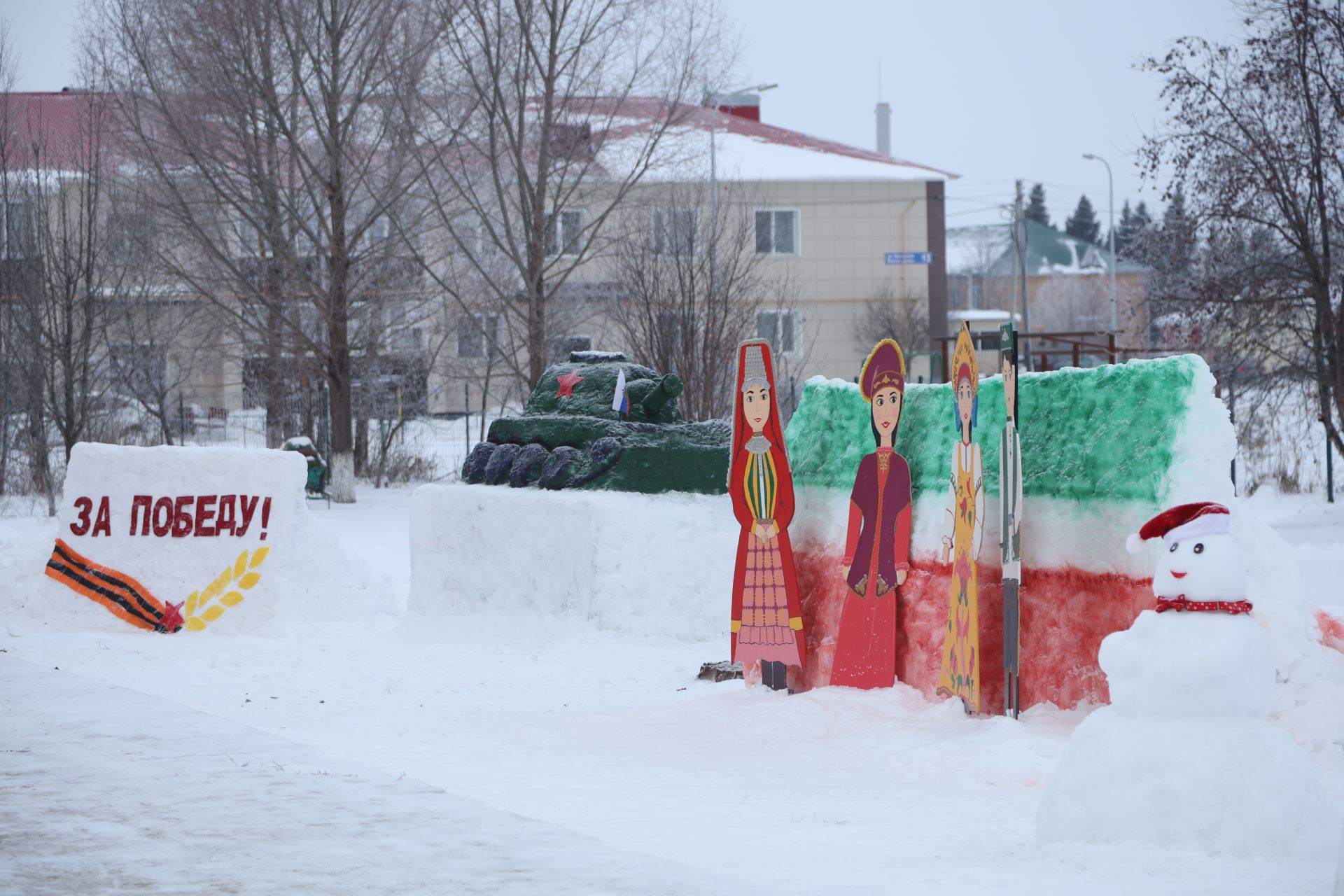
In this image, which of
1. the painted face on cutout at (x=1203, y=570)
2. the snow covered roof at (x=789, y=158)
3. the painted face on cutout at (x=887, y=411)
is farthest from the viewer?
the snow covered roof at (x=789, y=158)

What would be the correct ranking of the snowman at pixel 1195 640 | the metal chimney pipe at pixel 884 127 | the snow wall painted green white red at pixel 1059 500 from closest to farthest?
the snowman at pixel 1195 640 → the snow wall painted green white red at pixel 1059 500 → the metal chimney pipe at pixel 884 127

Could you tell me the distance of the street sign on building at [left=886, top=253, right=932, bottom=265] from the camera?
126 feet

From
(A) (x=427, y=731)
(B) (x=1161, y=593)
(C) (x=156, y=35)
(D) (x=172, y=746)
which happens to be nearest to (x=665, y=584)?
(A) (x=427, y=731)

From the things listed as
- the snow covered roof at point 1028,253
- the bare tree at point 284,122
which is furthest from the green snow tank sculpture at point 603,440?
the snow covered roof at point 1028,253

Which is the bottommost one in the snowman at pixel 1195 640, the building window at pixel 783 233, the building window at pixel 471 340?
the snowman at pixel 1195 640

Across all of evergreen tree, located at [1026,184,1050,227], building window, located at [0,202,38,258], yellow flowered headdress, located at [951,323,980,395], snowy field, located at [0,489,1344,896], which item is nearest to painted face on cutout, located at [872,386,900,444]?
yellow flowered headdress, located at [951,323,980,395]

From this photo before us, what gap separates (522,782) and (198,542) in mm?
6739

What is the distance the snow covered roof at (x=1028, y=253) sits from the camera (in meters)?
83.1

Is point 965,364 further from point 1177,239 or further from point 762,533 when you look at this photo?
point 1177,239

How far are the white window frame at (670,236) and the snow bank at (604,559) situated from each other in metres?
7.98

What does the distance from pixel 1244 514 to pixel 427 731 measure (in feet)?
14.7

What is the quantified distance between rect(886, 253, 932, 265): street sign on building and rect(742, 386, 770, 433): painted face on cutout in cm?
3045

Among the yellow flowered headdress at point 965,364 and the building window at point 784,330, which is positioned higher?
the building window at point 784,330

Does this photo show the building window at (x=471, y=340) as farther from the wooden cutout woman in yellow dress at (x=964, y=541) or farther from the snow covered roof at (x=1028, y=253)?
the snow covered roof at (x=1028, y=253)
